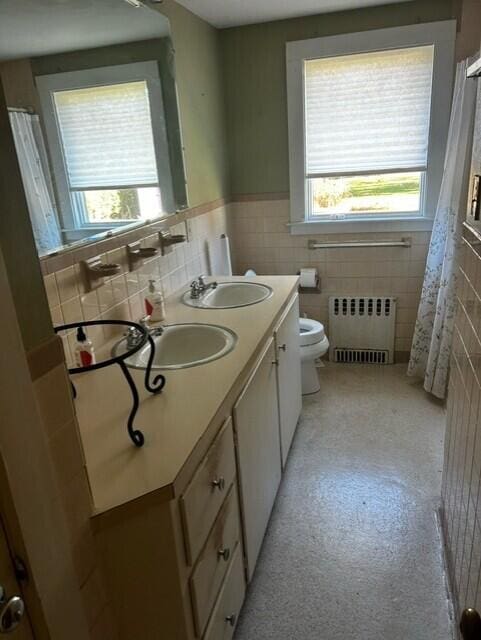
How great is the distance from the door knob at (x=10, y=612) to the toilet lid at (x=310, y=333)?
2309 millimetres

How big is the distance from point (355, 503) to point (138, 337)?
1246 millimetres

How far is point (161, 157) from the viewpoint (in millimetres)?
2348

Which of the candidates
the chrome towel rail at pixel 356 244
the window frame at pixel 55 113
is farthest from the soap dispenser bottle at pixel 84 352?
the chrome towel rail at pixel 356 244

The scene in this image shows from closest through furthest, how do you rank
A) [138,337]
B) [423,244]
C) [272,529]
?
[138,337] < [272,529] < [423,244]

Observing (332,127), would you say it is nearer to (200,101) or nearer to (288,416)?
(200,101)

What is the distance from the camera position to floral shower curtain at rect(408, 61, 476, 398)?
2.63m

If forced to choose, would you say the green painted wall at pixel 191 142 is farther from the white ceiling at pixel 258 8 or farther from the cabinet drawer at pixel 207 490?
the cabinet drawer at pixel 207 490

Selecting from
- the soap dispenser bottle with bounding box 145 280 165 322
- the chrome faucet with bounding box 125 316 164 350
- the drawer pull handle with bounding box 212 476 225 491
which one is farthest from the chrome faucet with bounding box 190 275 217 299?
the drawer pull handle with bounding box 212 476 225 491

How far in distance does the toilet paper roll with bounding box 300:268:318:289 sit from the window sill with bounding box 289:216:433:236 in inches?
10.7

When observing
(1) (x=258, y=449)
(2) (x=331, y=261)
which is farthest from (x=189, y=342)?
(2) (x=331, y=261)

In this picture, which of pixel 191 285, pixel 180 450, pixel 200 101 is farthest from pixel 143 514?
pixel 200 101

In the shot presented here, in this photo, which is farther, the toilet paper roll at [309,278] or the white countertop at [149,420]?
the toilet paper roll at [309,278]

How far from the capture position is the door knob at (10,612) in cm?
70

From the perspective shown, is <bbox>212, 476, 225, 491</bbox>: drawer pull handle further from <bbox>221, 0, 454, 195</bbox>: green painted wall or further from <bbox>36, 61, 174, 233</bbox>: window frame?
<bbox>221, 0, 454, 195</bbox>: green painted wall
